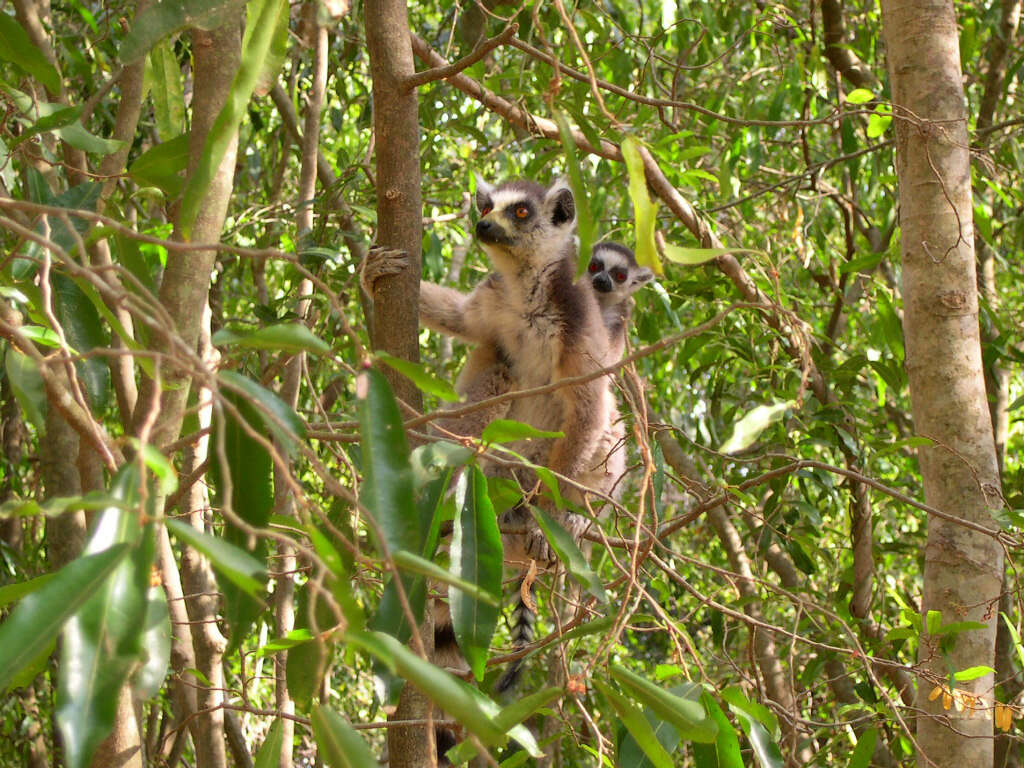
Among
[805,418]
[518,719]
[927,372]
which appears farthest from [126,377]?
[805,418]

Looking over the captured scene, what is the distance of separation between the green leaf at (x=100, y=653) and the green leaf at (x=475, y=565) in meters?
0.56

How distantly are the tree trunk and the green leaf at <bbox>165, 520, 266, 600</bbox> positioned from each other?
174 cm

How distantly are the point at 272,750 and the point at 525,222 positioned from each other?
242 centimetres

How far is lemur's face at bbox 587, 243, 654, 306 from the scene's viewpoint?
13.7 ft

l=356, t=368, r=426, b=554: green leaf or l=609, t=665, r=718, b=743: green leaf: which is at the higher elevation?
l=356, t=368, r=426, b=554: green leaf

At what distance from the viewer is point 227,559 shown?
2.86 feet

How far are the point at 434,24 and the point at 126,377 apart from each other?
4908mm

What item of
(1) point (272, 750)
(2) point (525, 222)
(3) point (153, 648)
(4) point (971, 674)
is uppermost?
(2) point (525, 222)

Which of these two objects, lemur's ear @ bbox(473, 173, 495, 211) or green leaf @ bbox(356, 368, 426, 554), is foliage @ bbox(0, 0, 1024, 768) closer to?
green leaf @ bbox(356, 368, 426, 554)

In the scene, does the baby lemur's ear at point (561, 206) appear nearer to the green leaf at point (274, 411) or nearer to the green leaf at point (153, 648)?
the green leaf at point (274, 411)

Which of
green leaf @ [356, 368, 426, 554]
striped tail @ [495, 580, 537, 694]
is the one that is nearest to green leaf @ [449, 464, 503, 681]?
green leaf @ [356, 368, 426, 554]

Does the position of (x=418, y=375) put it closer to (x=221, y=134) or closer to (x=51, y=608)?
(x=221, y=134)

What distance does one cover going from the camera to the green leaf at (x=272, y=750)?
1432 millimetres

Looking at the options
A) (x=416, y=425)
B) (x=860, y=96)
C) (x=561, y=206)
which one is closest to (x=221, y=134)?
(x=416, y=425)
